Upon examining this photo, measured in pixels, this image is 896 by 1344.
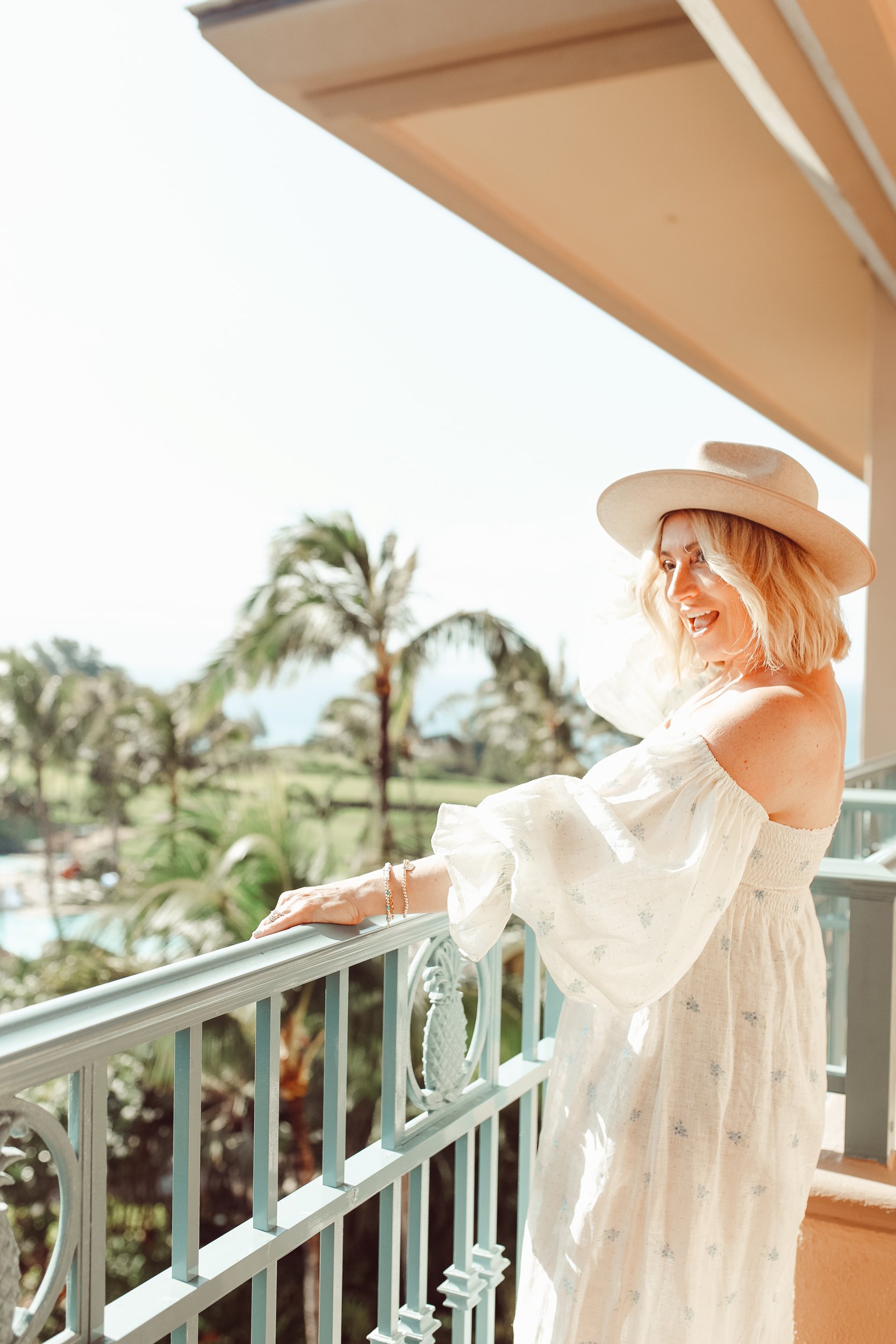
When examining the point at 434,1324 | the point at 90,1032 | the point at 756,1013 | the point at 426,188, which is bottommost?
the point at 434,1324

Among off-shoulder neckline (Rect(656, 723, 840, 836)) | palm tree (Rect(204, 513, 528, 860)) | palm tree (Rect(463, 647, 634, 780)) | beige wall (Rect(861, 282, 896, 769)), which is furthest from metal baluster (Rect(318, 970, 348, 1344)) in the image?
palm tree (Rect(463, 647, 634, 780))

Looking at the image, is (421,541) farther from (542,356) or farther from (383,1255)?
(542,356)

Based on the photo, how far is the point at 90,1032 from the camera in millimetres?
977

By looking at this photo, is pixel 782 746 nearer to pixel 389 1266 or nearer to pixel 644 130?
pixel 389 1266

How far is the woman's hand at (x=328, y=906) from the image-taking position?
54.6 inches

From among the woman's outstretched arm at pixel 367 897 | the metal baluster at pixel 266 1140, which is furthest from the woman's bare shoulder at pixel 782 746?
the metal baluster at pixel 266 1140

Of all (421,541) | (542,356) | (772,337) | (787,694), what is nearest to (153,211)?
(542,356)

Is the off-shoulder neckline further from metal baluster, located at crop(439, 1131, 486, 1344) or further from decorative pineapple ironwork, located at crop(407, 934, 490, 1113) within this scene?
metal baluster, located at crop(439, 1131, 486, 1344)

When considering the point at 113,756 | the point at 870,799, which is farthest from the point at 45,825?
the point at 870,799

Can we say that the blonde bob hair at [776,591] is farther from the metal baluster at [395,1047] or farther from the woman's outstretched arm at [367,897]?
the metal baluster at [395,1047]

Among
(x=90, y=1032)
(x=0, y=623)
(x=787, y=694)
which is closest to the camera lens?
(x=90, y=1032)

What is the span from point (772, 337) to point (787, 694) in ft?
16.5

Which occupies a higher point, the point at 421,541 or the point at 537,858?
the point at 421,541

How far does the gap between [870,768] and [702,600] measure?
1846 millimetres
